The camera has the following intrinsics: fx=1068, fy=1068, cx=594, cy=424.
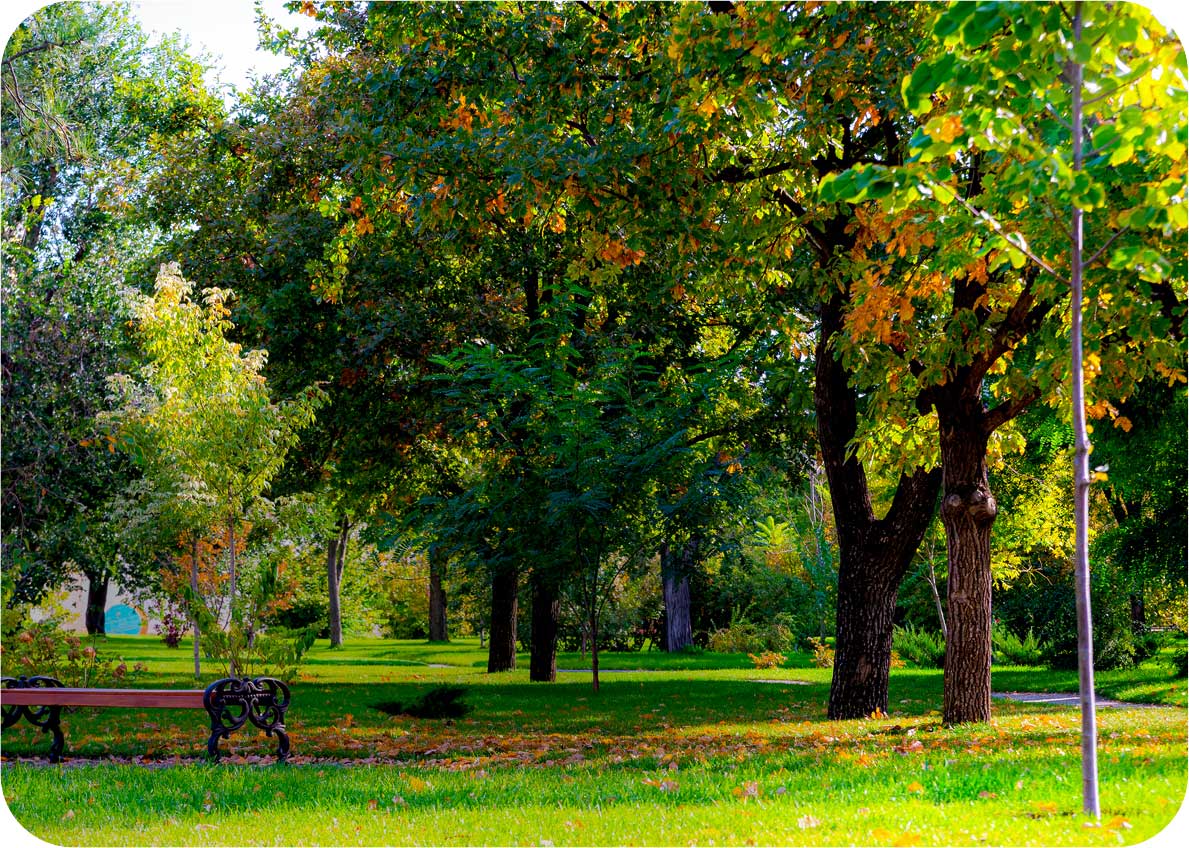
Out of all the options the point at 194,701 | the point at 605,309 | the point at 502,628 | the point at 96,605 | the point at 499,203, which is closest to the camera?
the point at 194,701

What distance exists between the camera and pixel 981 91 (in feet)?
17.9

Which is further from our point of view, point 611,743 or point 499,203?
point 499,203

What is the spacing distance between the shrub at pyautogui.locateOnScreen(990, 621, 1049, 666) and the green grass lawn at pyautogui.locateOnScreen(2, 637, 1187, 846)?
32.9 ft

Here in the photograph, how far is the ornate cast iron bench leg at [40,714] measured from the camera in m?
10.1

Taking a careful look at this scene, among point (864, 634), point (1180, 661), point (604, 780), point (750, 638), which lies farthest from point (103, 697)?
point (750, 638)

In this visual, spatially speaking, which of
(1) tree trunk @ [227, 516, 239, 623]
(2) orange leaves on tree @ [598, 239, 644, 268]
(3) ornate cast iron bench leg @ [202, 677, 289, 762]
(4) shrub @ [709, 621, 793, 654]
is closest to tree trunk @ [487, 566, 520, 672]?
A: (1) tree trunk @ [227, 516, 239, 623]

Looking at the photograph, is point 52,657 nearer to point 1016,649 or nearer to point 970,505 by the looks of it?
point 970,505

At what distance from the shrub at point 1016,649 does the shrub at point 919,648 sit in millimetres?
1248

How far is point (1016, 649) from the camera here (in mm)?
24422

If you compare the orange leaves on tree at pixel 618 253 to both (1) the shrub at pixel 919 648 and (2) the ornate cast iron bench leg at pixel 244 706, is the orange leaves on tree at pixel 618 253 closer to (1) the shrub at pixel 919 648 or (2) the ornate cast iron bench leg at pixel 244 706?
(2) the ornate cast iron bench leg at pixel 244 706

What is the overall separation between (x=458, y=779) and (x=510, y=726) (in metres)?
5.23

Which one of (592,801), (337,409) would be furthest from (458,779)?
(337,409)

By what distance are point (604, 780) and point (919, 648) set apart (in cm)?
1915

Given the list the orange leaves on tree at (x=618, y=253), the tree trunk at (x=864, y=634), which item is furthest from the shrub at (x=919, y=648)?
the orange leaves on tree at (x=618, y=253)
